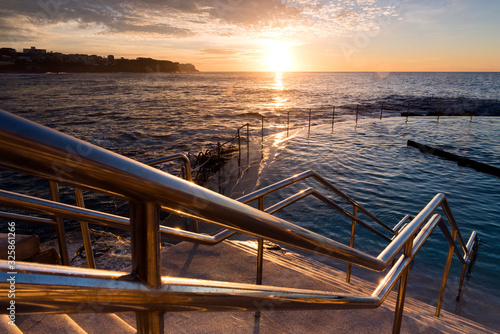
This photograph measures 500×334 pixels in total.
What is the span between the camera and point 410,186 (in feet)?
38.0

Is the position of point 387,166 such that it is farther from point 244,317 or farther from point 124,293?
point 124,293

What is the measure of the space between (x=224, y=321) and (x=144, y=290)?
2.04m

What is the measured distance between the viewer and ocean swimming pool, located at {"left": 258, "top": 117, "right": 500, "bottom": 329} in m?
6.16

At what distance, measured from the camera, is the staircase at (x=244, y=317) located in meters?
2.04

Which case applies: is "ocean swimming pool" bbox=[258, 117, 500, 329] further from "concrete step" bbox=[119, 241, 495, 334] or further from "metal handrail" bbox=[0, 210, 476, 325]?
"metal handrail" bbox=[0, 210, 476, 325]

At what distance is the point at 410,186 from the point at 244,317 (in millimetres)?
10917

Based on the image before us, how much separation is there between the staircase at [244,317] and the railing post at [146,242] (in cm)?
89

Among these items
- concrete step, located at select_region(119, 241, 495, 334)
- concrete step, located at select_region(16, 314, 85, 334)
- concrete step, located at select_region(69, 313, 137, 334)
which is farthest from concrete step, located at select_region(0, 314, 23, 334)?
concrete step, located at select_region(119, 241, 495, 334)

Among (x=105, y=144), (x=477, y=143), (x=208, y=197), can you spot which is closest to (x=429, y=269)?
(x=208, y=197)

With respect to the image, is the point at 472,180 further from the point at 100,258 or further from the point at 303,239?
the point at 303,239

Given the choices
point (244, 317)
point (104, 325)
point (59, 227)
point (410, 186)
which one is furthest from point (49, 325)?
point (410, 186)

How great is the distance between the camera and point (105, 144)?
22.9 m

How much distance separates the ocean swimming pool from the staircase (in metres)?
3.07

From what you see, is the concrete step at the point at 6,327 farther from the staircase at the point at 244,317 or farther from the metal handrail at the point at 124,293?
the metal handrail at the point at 124,293
